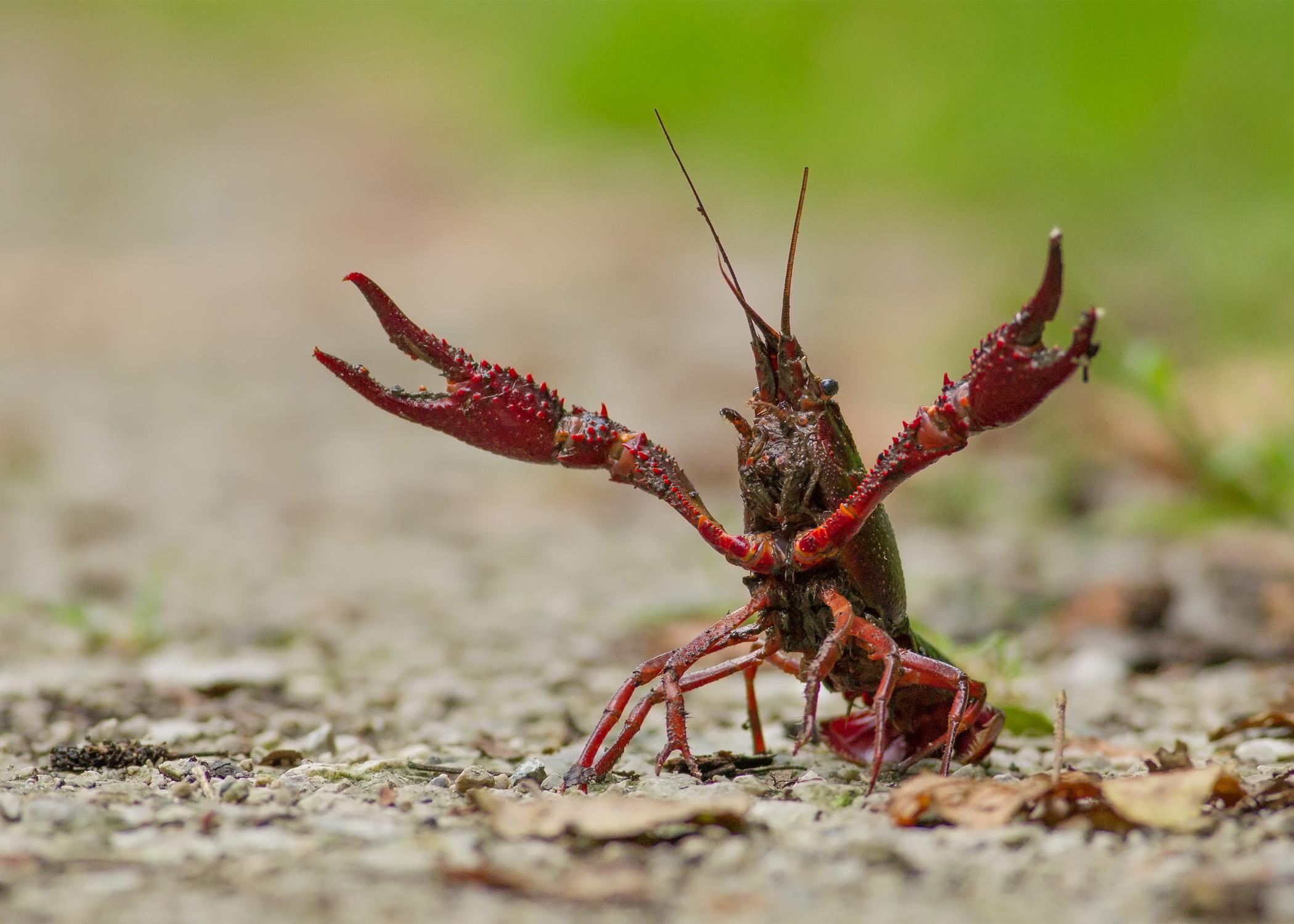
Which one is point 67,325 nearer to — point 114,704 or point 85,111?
point 114,704

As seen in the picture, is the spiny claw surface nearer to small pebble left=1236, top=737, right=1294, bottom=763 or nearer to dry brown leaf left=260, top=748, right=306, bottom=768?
dry brown leaf left=260, top=748, right=306, bottom=768

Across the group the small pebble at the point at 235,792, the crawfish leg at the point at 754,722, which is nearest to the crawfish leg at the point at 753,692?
the crawfish leg at the point at 754,722

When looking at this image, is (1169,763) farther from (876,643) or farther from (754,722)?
(754,722)

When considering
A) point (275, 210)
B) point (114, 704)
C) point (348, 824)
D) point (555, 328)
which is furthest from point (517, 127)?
point (348, 824)

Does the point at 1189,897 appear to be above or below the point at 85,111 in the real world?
below

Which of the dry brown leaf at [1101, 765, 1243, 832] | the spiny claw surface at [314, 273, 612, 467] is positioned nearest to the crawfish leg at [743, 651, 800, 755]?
the spiny claw surface at [314, 273, 612, 467]
